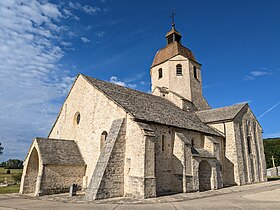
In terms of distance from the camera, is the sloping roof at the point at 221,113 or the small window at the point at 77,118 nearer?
the small window at the point at 77,118

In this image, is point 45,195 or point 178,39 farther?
point 178,39

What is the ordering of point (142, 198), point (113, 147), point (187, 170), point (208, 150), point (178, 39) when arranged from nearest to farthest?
1. point (142, 198)
2. point (113, 147)
3. point (187, 170)
4. point (208, 150)
5. point (178, 39)

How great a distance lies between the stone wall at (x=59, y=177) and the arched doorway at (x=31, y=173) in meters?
2.15

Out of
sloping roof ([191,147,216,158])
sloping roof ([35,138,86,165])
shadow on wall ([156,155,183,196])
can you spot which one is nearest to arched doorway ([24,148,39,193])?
sloping roof ([35,138,86,165])

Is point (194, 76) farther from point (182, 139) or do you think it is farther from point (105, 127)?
point (105, 127)

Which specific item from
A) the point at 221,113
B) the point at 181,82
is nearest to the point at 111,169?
the point at 221,113

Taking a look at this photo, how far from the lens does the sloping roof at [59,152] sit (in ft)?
51.8

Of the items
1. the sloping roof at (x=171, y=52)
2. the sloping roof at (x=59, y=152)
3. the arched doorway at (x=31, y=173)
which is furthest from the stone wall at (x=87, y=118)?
the sloping roof at (x=171, y=52)

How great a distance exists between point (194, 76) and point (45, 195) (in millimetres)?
20511

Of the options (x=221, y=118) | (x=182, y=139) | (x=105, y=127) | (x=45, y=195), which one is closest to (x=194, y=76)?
(x=221, y=118)

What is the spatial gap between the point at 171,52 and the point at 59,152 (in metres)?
17.5

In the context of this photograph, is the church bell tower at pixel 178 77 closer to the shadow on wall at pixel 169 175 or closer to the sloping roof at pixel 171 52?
the sloping roof at pixel 171 52

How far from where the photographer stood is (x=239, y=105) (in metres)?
24.4

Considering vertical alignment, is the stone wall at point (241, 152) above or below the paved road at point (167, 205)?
above
